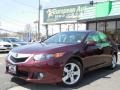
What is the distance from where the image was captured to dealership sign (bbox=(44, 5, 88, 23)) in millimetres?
32300

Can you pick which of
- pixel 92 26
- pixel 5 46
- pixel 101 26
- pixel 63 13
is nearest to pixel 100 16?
pixel 101 26

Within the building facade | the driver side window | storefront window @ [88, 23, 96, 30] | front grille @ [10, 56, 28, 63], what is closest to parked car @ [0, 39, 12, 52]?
the building facade

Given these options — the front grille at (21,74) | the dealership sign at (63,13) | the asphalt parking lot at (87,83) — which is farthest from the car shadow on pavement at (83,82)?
the dealership sign at (63,13)

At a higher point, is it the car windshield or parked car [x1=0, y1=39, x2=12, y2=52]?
the car windshield

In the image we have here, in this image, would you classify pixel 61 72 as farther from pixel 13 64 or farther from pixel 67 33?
pixel 67 33

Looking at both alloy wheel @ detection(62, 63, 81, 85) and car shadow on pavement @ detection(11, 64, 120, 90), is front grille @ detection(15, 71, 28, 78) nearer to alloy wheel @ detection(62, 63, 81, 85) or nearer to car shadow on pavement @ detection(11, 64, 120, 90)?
car shadow on pavement @ detection(11, 64, 120, 90)

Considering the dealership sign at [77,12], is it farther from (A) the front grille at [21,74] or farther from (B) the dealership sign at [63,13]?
(A) the front grille at [21,74]

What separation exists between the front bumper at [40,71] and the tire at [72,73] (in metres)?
0.38

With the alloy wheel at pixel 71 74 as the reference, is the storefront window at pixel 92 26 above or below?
above

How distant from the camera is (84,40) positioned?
8.21m

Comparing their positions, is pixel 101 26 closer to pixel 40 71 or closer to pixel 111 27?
pixel 111 27

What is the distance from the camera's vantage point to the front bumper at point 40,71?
6.83m

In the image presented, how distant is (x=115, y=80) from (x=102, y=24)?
19532 millimetres

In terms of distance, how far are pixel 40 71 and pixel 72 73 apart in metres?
1.09
